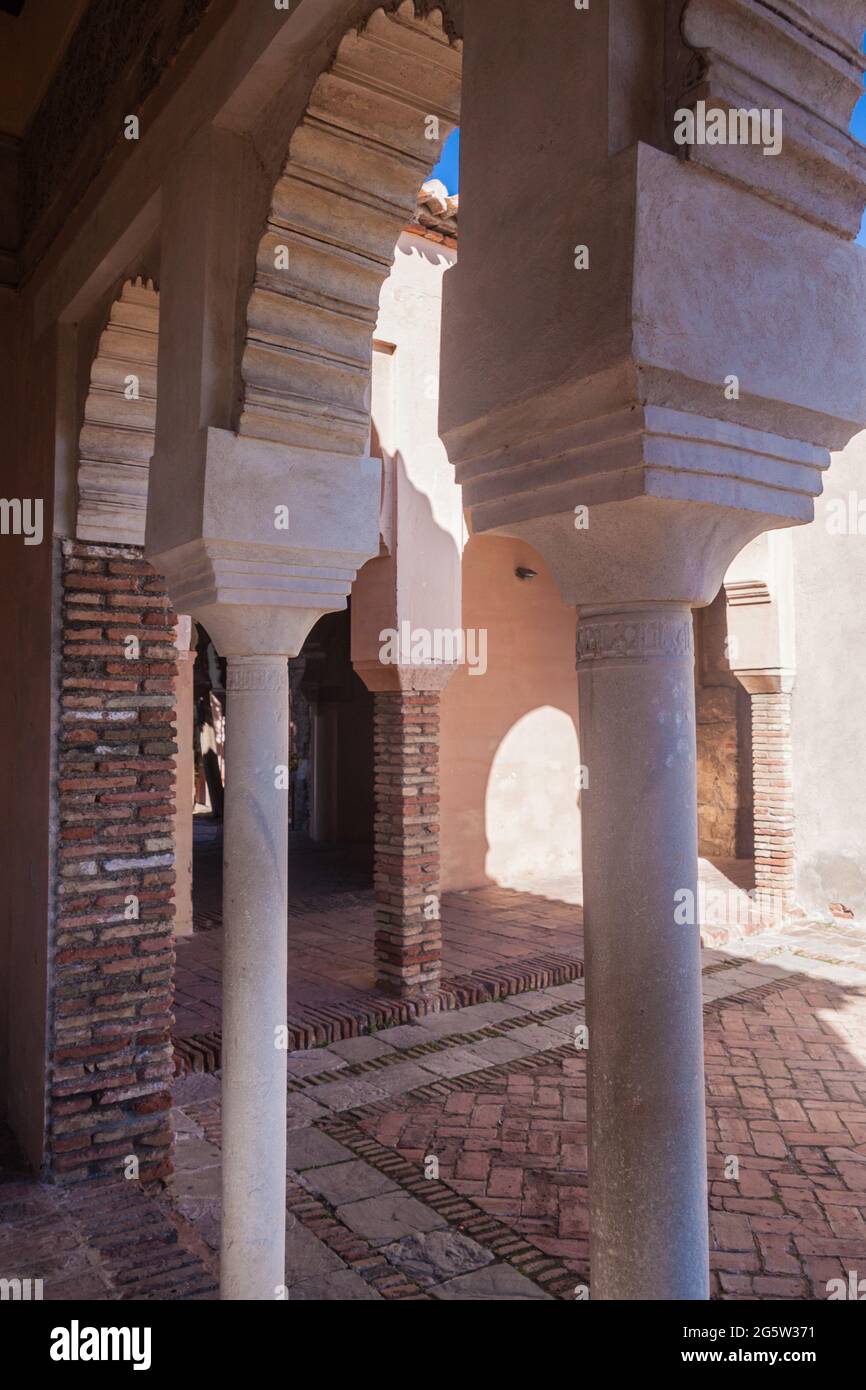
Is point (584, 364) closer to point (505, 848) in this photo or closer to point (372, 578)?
point (372, 578)

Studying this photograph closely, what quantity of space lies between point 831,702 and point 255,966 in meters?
8.22

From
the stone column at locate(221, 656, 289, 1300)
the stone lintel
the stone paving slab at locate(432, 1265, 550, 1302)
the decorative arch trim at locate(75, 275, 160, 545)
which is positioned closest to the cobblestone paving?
the stone paving slab at locate(432, 1265, 550, 1302)

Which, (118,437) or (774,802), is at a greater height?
(118,437)

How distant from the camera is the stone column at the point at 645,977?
1.76 m

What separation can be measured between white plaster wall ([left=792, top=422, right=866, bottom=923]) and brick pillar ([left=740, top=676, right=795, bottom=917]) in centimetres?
29

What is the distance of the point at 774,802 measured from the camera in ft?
32.3

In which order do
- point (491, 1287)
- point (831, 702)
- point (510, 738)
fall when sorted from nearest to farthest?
point (491, 1287) < point (831, 702) < point (510, 738)

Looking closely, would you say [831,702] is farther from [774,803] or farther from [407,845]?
[407,845]

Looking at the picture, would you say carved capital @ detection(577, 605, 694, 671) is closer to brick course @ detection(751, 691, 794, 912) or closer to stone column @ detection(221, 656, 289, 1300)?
stone column @ detection(221, 656, 289, 1300)

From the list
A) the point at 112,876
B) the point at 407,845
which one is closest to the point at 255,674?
the point at 112,876

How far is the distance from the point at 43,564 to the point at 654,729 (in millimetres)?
3563

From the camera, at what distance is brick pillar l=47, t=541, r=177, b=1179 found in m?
4.34

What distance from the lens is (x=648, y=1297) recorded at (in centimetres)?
176
